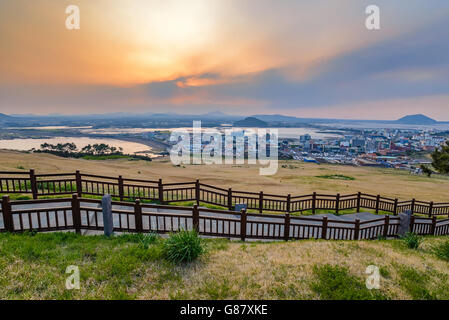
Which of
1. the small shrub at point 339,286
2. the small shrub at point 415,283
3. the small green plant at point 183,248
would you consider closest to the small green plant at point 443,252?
the small shrub at point 415,283

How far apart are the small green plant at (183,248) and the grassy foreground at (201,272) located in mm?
181

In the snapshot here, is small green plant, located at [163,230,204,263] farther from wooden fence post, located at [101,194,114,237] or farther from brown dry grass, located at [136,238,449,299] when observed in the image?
wooden fence post, located at [101,194,114,237]

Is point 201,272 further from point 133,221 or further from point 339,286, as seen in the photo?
point 133,221

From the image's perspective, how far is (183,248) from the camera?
619 cm

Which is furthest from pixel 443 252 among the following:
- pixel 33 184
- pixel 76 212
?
pixel 33 184

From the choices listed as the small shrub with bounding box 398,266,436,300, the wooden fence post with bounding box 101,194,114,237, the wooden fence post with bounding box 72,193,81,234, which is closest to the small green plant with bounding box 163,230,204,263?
the wooden fence post with bounding box 101,194,114,237

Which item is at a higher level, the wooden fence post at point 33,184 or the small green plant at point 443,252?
the wooden fence post at point 33,184

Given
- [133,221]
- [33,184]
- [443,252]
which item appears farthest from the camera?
[33,184]

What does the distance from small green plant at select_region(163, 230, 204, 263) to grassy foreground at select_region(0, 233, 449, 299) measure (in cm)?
18

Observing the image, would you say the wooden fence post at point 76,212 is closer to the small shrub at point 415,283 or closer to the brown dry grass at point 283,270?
the brown dry grass at point 283,270

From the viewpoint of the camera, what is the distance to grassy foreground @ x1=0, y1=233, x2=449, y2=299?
16.6 ft

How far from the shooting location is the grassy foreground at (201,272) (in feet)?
16.6

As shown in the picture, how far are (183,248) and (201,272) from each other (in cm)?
79

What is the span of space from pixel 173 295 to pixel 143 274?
1.10 metres
